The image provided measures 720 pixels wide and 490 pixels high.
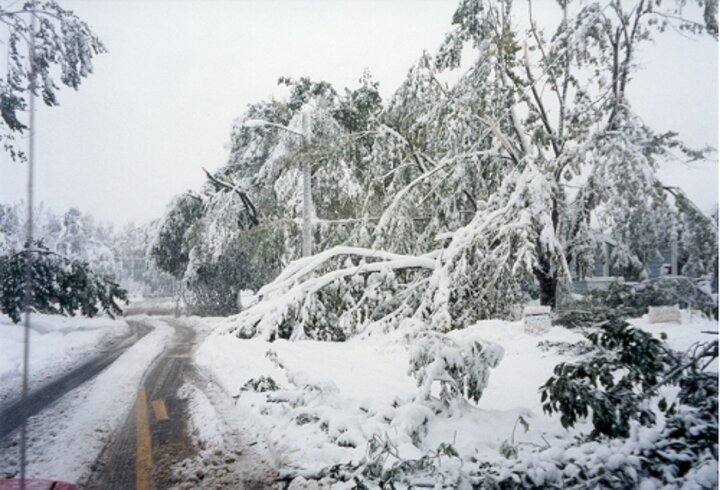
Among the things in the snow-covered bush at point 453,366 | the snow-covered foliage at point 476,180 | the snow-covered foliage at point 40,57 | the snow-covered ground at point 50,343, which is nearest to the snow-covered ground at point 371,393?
the snow-covered bush at point 453,366

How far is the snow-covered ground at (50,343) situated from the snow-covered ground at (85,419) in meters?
0.07

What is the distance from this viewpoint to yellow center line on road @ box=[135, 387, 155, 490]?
1995mm

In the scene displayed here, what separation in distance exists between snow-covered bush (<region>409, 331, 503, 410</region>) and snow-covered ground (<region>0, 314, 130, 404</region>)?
5.58 feet

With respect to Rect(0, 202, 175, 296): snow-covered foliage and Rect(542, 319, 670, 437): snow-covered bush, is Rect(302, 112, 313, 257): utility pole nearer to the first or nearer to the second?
Rect(0, 202, 175, 296): snow-covered foliage

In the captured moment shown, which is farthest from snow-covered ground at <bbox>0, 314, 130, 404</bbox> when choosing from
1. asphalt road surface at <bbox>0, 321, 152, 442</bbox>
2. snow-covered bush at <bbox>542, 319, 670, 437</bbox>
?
snow-covered bush at <bbox>542, 319, 670, 437</bbox>

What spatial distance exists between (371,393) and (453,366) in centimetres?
48

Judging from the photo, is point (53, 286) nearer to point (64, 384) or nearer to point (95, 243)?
point (95, 243)

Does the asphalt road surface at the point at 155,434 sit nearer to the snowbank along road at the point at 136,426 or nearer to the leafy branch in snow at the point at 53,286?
the snowbank along road at the point at 136,426

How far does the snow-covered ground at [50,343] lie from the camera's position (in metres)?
2.32

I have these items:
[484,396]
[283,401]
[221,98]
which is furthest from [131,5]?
[484,396]

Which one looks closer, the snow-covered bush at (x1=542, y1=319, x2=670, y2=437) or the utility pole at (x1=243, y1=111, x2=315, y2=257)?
the snow-covered bush at (x1=542, y1=319, x2=670, y2=437)


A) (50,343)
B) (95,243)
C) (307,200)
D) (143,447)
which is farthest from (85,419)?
(307,200)

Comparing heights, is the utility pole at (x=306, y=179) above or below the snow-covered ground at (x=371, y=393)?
above

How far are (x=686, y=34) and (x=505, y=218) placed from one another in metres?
1.34
